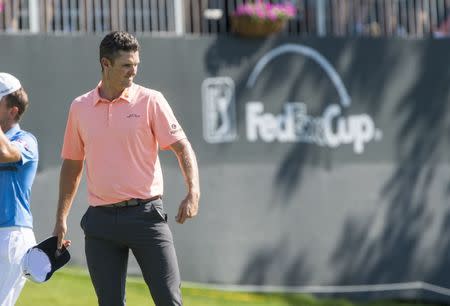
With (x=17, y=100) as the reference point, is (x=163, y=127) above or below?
below

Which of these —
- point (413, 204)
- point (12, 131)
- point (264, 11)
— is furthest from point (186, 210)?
point (413, 204)

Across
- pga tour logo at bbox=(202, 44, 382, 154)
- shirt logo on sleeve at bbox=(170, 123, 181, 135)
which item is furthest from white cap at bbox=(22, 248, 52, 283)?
pga tour logo at bbox=(202, 44, 382, 154)

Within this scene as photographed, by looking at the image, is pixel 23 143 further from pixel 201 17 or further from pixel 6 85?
pixel 201 17

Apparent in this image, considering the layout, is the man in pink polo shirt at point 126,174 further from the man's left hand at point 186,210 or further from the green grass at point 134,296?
the green grass at point 134,296

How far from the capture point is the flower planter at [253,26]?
40.6 ft

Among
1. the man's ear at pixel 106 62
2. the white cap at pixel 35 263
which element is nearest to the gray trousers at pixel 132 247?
the white cap at pixel 35 263

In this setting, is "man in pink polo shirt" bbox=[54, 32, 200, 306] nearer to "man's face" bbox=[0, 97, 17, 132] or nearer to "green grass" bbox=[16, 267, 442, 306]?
"man's face" bbox=[0, 97, 17, 132]

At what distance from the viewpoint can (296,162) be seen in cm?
1250

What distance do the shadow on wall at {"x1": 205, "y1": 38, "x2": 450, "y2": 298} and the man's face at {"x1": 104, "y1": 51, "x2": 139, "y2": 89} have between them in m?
6.85

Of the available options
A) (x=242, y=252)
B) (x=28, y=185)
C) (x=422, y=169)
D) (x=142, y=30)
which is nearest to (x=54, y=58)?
(x=142, y=30)

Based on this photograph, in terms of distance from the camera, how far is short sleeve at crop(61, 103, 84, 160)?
581 centimetres

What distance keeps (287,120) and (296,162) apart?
19.8 inches

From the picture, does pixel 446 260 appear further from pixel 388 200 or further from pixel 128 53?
pixel 128 53

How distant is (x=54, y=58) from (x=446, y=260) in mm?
5414
